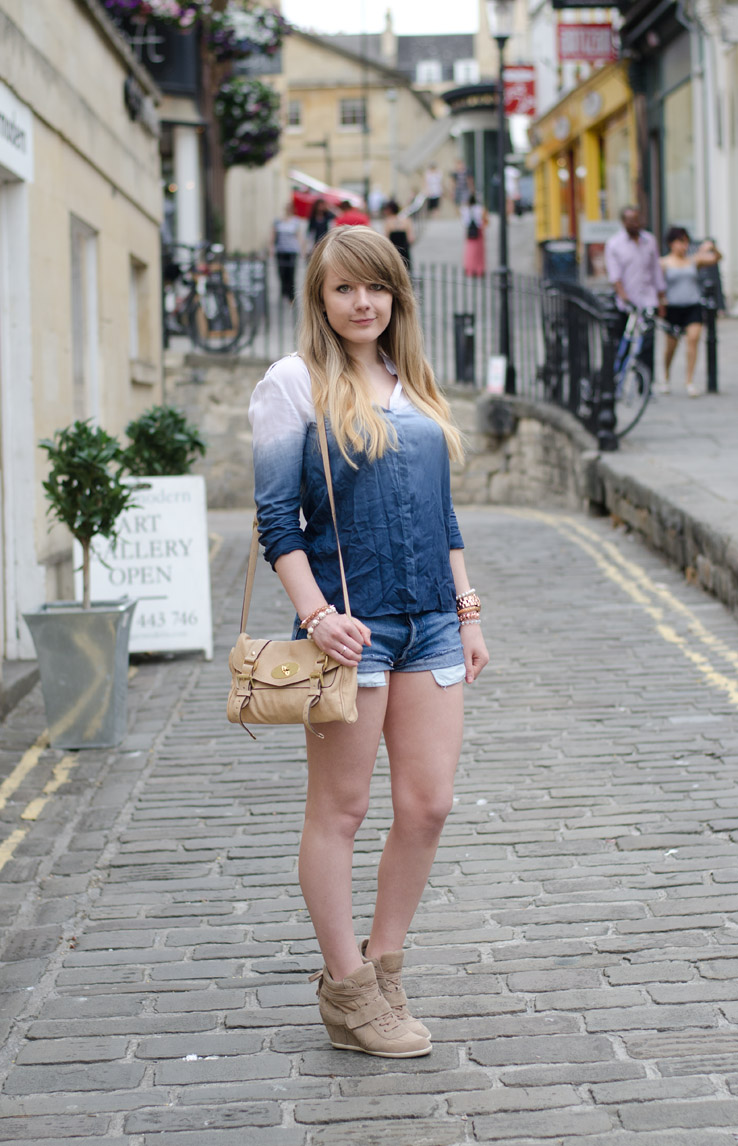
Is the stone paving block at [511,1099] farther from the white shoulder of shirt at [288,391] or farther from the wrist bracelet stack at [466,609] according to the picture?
the white shoulder of shirt at [288,391]

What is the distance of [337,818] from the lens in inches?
123

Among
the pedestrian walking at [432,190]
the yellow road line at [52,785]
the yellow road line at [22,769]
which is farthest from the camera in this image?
the pedestrian walking at [432,190]

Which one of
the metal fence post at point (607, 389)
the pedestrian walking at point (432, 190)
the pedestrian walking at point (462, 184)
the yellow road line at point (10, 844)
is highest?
the pedestrian walking at point (432, 190)

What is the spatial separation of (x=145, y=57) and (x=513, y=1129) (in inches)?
842

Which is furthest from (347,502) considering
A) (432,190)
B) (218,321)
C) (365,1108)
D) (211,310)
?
(432,190)

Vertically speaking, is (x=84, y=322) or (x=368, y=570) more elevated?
(x=84, y=322)

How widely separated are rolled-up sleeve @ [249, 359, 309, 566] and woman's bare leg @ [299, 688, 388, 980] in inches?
15.6

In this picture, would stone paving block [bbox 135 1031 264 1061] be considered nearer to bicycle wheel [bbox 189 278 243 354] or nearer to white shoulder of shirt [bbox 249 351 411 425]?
white shoulder of shirt [bbox 249 351 411 425]

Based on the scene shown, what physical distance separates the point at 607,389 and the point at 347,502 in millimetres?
9065

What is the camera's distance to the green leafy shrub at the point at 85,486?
6.08 metres

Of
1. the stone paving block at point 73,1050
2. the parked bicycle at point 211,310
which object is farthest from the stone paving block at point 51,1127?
the parked bicycle at point 211,310

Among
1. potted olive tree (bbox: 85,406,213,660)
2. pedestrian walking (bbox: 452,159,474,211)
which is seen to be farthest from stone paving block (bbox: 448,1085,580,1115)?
pedestrian walking (bbox: 452,159,474,211)

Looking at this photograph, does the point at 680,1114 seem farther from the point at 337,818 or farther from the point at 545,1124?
the point at 337,818

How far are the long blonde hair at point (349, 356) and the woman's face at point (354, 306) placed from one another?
0.02m
